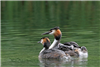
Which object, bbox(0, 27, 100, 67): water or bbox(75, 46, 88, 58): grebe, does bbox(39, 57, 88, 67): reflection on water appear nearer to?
bbox(0, 27, 100, 67): water

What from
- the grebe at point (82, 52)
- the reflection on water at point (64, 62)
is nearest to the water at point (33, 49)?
the reflection on water at point (64, 62)

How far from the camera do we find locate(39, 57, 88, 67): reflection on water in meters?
9.61

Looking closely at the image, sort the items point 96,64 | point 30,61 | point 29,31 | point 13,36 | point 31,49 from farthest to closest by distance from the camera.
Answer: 1. point 29,31
2. point 13,36
3. point 31,49
4. point 30,61
5. point 96,64

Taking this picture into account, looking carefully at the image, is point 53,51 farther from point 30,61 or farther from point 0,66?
point 0,66

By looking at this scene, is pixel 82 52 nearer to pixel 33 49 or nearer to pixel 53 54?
pixel 53 54

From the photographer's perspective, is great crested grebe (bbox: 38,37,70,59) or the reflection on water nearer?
the reflection on water

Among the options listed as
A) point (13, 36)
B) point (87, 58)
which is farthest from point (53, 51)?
point (13, 36)

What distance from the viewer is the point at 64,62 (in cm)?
1008

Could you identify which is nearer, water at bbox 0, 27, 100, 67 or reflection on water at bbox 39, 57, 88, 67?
reflection on water at bbox 39, 57, 88, 67

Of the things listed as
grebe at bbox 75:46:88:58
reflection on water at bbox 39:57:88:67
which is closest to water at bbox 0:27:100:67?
reflection on water at bbox 39:57:88:67

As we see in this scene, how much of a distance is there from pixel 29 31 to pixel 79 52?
6.22m

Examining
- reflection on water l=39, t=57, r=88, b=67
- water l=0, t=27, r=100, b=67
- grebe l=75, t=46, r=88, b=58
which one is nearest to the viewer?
reflection on water l=39, t=57, r=88, b=67

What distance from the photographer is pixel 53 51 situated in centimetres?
1080

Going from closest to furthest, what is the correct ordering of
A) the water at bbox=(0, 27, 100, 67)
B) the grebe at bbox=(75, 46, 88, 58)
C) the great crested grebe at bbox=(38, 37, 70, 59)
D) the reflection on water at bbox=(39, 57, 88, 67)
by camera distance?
the reflection on water at bbox=(39, 57, 88, 67) < the water at bbox=(0, 27, 100, 67) < the great crested grebe at bbox=(38, 37, 70, 59) < the grebe at bbox=(75, 46, 88, 58)
